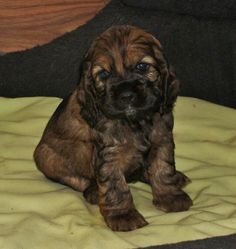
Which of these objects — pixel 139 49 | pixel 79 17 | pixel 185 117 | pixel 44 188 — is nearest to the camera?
pixel 139 49

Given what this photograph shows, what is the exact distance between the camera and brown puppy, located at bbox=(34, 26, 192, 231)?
3152mm

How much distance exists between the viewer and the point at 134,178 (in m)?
3.64

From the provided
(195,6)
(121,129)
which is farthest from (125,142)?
(195,6)

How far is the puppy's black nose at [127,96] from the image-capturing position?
3.09m

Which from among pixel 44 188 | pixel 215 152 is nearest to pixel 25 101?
pixel 44 188

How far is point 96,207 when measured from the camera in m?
3.63

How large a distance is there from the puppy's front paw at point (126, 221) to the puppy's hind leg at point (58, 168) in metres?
0.45

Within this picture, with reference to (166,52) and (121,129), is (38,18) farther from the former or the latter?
(121,129)

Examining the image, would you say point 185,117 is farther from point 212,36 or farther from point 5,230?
point 5,230

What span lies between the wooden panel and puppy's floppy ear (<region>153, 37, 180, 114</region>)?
172 centimetres

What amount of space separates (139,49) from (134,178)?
0.81 m

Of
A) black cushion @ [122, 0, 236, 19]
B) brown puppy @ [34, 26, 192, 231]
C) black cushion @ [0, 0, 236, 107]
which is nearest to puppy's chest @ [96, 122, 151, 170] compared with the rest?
brown puppy @ [34, 26, 192, 231]

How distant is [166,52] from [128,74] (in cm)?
172

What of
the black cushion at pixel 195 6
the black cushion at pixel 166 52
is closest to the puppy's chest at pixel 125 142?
the black cushion at pixel 166 52
